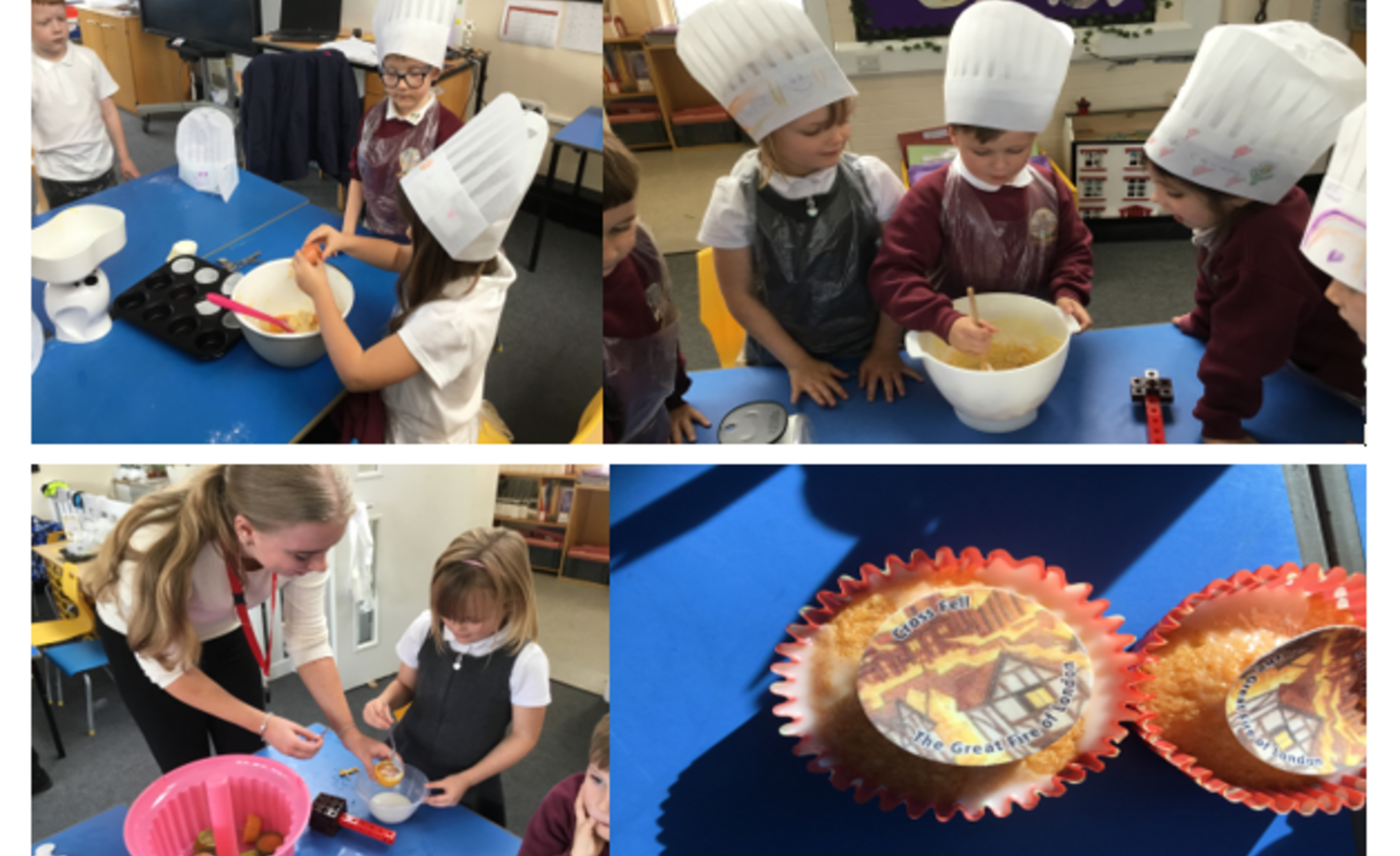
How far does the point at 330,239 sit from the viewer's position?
100 centimetres

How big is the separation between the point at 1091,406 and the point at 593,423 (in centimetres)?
61

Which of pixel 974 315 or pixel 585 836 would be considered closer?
pixel 585 836

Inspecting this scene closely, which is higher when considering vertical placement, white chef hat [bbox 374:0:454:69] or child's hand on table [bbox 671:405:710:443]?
white chef hat [bbox 374:0:454:69]

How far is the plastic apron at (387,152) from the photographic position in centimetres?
85

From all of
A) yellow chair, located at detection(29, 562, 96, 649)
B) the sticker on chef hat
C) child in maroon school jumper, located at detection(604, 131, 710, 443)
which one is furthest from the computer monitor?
the sticker on chef hat

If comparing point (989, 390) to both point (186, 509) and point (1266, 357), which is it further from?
point (186, 509)

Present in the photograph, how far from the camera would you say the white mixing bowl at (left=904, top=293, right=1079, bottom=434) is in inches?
32.0

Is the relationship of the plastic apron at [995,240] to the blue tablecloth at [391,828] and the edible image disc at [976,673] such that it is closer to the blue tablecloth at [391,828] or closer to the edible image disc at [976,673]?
the edible image disc at [976,673]

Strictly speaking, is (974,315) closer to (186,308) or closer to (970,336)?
(970,336)

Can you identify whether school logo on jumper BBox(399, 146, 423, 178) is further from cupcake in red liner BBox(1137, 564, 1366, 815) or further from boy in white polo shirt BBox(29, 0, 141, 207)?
cupcake in red liner BBox(1137, 564, 1366, 815)

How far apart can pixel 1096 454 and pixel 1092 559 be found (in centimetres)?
12

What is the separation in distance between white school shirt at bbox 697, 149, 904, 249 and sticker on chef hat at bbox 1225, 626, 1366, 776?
61 cm

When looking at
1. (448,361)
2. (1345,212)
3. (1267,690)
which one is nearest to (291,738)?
(448,361)

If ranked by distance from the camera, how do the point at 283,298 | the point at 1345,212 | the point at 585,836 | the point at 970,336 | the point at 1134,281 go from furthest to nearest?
the point at 283,298 → the point at 1134,281 → the point at 970,336 → the point at 585,836 → the point at 1345,212
